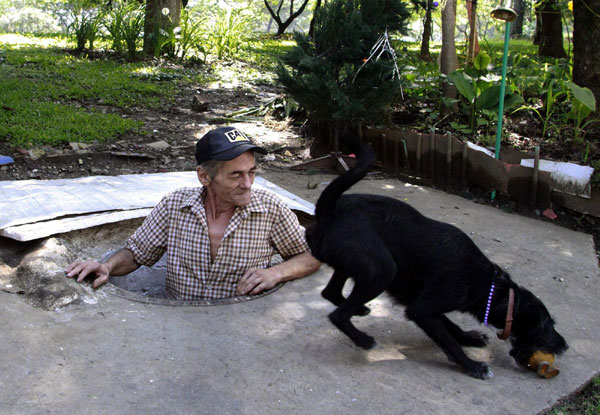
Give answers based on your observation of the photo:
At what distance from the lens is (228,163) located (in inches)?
137

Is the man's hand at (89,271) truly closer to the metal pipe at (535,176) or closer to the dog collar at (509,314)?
the dog collar at (509,314)

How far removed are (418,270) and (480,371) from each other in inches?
23.6

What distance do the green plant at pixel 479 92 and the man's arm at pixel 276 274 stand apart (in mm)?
4295

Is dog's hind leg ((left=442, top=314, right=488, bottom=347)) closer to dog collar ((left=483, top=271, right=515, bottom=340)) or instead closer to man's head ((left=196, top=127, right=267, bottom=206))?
dog collar ((left=483, top=271, right=515, bottom=340))

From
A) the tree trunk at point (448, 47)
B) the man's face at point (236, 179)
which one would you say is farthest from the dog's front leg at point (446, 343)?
the tree trunk at point (448, 47)

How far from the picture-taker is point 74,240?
4406mm

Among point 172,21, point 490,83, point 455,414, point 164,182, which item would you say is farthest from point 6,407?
point 172,21

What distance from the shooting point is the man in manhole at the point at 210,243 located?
12.2ft

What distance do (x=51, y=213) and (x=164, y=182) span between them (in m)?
1.36

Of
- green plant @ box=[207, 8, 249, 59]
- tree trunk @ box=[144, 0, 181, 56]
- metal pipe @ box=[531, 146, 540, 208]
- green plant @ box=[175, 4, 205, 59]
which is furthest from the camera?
green plant @ box=[207, 8, 249, 59]

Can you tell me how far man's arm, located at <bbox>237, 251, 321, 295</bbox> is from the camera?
12.4 feet

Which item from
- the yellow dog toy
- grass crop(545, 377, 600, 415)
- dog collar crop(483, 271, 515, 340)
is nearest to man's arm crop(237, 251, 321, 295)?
dog collar crop(483, 271, 515, 340)

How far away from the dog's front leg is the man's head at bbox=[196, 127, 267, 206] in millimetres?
1216

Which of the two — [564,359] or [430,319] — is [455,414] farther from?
[564,359]
